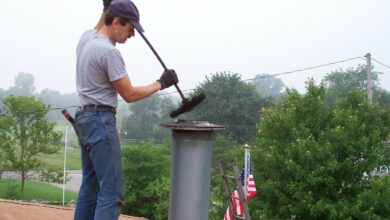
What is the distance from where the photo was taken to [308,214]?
15.7 meters

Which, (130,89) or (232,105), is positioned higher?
(232,105)

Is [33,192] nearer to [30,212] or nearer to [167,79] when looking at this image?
[30,212]

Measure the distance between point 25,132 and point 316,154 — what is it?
15.7 meters

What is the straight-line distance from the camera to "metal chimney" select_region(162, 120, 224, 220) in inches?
96.6

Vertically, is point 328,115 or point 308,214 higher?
point 328,115

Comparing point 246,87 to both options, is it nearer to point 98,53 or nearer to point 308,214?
point 308,214

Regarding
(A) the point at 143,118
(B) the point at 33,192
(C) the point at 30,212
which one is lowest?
(B) the point at 33,192

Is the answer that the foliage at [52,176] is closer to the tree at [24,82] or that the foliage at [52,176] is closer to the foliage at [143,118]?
the foliage at [143,118]

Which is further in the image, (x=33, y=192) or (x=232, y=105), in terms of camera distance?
(x=232, y=105)

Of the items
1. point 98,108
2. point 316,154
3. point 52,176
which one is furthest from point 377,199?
point 52,176

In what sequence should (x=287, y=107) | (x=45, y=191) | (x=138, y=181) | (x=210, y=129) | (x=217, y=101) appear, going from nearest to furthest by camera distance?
(x=210, y=129) < (x=287, y=107) < (x=138, y=181) < (x=45, y=191) < (x=217, y=101)

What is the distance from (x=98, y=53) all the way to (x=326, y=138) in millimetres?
14710

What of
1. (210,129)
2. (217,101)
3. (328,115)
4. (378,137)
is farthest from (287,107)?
(217,101)

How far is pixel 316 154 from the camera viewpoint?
1570cm
